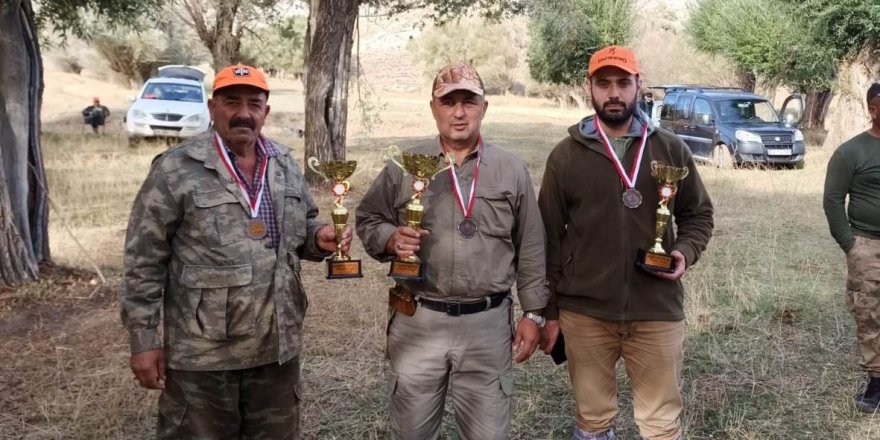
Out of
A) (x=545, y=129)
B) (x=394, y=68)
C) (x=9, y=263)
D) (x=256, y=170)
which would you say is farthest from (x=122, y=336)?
(x=394, y=68)

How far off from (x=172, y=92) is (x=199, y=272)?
17048 millimetres

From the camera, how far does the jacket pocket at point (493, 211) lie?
278cm

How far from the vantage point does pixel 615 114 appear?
2975 millimetres

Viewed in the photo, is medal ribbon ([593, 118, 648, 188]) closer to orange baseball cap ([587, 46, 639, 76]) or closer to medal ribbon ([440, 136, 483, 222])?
orange baseball cap ([587, 46, 639, 76])

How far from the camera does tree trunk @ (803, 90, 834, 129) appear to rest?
2714cm

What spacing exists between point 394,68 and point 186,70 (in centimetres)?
4816

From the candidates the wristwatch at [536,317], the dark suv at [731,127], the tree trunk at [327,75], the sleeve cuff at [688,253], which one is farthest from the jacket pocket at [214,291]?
the dark suv at [731,127]

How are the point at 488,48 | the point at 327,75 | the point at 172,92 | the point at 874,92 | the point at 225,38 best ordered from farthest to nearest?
the point at 488,48 → the point at 172,92 → the point at 225,38 → the point at 327,75 → the point at 874,92

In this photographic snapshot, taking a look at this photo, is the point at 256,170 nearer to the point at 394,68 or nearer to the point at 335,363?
the point at 335,363

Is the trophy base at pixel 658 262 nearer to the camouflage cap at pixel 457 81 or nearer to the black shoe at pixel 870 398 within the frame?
the camouflage cap at pixel 457 81

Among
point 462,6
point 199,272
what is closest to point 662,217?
point 199,272

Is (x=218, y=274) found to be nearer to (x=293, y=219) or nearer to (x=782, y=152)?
(x=293, y=219)

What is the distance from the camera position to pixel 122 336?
5.26 metres

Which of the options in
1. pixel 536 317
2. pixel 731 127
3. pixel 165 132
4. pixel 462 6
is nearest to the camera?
pixel 536 317
